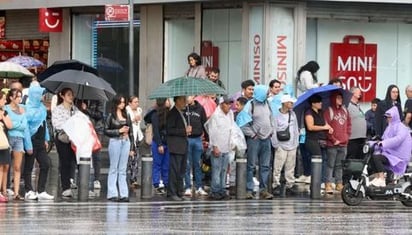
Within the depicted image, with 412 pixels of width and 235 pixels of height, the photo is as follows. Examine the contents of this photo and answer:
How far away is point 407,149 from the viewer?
1805 cm

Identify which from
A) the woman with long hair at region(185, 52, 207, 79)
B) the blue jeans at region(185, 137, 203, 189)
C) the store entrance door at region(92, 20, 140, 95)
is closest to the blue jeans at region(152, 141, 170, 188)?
the blue jeans at region(185, 137, 203, 189)

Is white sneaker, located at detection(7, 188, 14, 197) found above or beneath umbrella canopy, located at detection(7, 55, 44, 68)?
beneath

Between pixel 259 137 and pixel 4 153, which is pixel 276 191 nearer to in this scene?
pixel 259 137

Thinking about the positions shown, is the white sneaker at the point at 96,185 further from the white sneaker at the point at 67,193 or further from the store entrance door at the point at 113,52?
the store entrance door at the point at 113,52

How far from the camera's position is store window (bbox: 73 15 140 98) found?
30.3 meters

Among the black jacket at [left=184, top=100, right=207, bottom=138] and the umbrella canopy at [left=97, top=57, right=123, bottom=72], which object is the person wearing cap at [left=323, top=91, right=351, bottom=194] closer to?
the black jacket at [left=184, top=100, right=207, bottom=138]

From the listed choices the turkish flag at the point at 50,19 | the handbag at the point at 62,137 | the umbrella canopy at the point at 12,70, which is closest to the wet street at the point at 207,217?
the handbag at the point at 62,137

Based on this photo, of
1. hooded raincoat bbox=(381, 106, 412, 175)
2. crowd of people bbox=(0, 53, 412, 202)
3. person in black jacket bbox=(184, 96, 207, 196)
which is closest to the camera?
hooded raincoat bbox=(381, 106, 412, 175)

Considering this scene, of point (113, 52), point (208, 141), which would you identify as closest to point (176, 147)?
point (208, 141)

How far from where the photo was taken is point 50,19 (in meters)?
30.9

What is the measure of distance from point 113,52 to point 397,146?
14.1 m

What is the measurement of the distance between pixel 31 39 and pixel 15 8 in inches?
83.2

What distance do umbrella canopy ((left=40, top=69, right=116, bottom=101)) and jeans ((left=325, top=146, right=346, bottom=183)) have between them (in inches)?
164

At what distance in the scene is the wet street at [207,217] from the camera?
1438 centimetres
